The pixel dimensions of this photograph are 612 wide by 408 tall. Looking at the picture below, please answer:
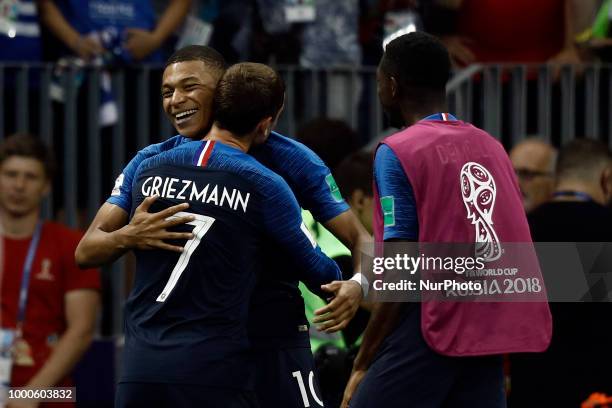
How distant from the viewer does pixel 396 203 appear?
17.9ft

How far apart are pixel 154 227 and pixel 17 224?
3.00 metres

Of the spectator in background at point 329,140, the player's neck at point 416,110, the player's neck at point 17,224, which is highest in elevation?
the player's neck at point 416,110

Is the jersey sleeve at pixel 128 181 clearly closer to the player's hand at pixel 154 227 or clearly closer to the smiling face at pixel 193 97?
the smiling face at pixel 193 97

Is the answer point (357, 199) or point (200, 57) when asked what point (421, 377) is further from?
point (357, 199)

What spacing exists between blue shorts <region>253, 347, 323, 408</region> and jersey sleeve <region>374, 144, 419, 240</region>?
0.57 metres

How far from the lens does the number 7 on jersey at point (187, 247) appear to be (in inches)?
198

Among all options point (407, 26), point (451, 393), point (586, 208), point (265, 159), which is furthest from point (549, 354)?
point (407, 26)

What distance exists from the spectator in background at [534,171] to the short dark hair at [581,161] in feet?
4.50

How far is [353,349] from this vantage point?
6586 mm

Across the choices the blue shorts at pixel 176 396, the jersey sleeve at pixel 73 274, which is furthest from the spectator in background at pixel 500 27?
the blue shorts at pixel 176 396

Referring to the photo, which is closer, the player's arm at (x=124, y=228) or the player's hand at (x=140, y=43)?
the player's arm at (x=124, y=228)

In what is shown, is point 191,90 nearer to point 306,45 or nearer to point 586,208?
point 586,208

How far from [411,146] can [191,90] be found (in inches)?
32.4

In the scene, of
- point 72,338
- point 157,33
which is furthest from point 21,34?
point 72,338
